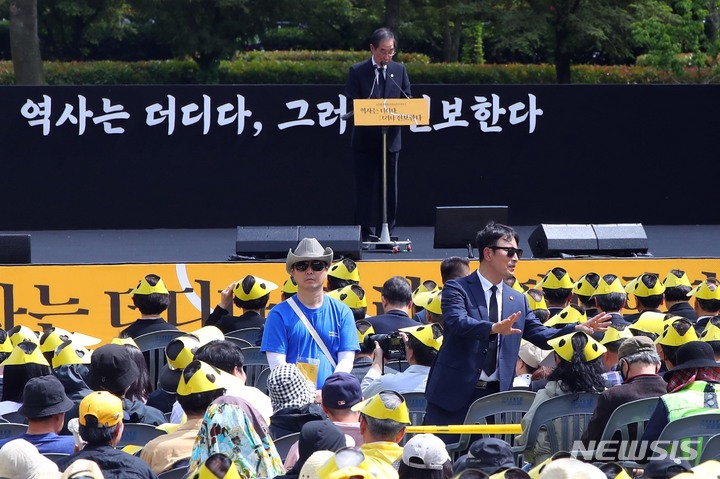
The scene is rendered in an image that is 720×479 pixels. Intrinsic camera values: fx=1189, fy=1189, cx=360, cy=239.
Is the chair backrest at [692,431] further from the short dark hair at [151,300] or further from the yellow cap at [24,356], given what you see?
the short dark hair at [151,300]

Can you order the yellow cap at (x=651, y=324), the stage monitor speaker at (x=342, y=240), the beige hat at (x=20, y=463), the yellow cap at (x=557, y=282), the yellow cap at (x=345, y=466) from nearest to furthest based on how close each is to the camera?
the yellow cap at (x=345, y=466)
the beige hat at (x=20, y=463)
the yellow cap at (x=651, y=324)
the yellow cap at (x=557, y=282)
the stage monitor speaker at (x=342, y=240)

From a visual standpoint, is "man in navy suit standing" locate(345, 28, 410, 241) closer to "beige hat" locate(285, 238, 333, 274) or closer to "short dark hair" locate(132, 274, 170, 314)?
"short dark hair" locate(132, 274, 170, 314)

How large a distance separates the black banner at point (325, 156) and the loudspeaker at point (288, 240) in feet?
8.41

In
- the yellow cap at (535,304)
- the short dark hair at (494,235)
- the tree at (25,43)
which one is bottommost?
the yellow cap at (535,304)

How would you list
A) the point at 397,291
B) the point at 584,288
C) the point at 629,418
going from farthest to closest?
the point at 584,288 → the point at 397,291 → the point at 629,418

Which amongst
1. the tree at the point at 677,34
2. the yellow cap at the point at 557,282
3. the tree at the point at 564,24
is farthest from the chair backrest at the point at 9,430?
the tree at the point at 564,24

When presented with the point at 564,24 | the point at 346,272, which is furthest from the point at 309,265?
the point at 564,24

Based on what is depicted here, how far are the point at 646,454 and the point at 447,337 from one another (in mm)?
1263

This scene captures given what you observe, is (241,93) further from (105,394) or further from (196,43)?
(196,43)

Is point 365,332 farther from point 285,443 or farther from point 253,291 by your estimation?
point 285,443

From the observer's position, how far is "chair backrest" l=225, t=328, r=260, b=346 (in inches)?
311

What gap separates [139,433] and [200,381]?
629 mm

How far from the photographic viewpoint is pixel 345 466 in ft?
11.8

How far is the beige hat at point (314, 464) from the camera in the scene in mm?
3773
